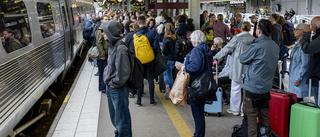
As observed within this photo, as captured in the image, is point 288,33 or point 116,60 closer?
point 116,60

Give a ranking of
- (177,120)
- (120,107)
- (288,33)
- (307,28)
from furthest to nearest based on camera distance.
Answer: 1. (288,33)
2. (177,120)
3. (307,28)
4. (120,107)

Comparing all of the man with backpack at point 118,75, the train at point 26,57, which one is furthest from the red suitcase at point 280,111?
the train at point 26,57

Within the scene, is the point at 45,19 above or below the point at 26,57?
above

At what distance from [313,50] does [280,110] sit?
1116mm

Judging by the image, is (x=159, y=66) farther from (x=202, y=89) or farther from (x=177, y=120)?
(x=202, y=89)

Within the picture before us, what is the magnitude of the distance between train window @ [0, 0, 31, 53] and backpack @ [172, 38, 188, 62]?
9.46ft

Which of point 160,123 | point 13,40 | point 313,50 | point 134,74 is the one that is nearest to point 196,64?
point 134,74

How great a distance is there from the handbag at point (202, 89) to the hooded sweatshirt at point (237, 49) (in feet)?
3.98

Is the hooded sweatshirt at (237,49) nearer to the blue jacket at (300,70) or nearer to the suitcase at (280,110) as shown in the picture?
the blue jacket at (300,70)

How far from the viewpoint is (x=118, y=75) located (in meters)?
4.25

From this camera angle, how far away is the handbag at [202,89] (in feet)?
14.7

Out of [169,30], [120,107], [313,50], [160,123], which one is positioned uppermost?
[169,30]

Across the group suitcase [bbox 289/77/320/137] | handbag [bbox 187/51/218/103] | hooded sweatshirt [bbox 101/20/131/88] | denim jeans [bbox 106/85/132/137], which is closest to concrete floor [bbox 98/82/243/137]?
denim jeans [bbox 106/85/132/137]

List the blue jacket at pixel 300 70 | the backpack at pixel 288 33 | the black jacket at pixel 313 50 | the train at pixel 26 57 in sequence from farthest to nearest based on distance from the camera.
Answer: the backpack at pixel 288 33 < the blue jacket at pixel 300 70 < the black jacket at pixel 313 50 < the train at pixel 26 57
